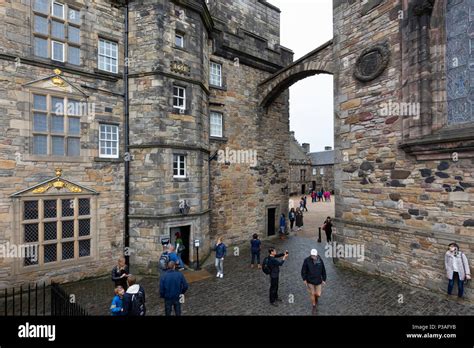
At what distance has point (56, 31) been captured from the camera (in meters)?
8.42

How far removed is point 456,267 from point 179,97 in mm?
10528

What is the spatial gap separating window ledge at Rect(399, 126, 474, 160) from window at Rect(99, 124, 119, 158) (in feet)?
33.1

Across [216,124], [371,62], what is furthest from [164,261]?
[371,62]

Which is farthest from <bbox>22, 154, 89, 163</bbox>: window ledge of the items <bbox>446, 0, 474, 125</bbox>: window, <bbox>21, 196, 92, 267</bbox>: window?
<bbox>446, 0, 474, 125</bbox>: window

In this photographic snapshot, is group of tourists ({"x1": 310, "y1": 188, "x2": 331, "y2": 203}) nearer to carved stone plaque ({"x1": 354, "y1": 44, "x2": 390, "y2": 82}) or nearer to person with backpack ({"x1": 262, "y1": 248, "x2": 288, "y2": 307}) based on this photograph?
carved stone plaque ({"x1": 354, "y1": 44, "x2": 390, "y2": 82})

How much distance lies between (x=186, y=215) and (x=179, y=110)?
4.17 meters

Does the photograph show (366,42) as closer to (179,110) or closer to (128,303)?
(179,110)

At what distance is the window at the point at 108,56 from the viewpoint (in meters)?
9.36

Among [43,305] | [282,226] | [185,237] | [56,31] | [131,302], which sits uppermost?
[56,31]

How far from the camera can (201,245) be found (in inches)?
Answer: 418

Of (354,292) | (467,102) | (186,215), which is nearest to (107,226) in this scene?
(186,215)

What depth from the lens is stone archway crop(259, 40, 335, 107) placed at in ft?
37.1

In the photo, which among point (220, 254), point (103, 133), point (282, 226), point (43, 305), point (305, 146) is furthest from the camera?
point (305, 146)

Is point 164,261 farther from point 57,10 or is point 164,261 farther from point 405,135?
point 57,10
